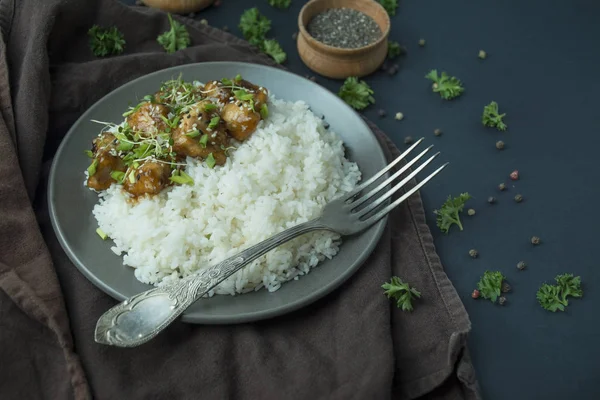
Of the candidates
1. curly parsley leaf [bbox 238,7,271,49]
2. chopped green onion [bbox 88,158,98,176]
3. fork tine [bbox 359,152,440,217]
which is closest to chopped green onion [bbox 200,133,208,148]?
chopped green onion [bbox 88,158,98,176]

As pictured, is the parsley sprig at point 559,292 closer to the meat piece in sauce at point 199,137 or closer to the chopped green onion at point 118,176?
the meat piece in sauce at point 199,137

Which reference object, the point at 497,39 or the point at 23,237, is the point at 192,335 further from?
the point at 497,39

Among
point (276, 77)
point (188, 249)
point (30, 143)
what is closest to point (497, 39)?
point (276, 77)

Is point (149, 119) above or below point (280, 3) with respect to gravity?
above

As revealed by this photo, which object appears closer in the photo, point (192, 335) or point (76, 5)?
point (192, 335)

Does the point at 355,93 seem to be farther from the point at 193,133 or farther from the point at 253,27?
the point at 193,133

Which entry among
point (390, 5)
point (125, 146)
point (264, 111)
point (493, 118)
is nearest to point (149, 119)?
point (125, 146)

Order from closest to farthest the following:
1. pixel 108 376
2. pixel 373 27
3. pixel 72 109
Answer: pixel 108 376 → pixel 72 109 → pixel 373 27
